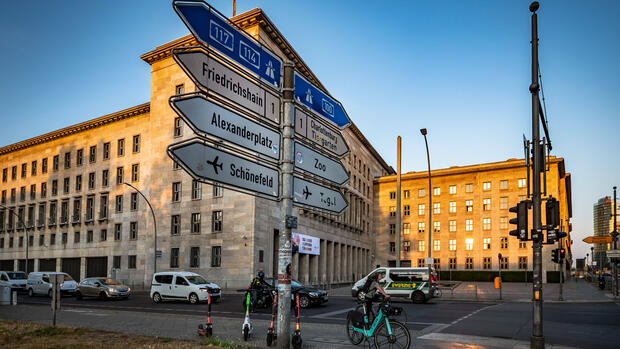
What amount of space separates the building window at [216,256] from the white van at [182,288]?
43.4 ft

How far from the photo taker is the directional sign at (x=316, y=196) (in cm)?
823

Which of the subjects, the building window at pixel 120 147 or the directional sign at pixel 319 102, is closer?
the directional sign at pixel 319 102

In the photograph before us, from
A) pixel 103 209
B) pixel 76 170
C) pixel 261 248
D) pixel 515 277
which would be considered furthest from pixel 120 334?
pixel 515 277

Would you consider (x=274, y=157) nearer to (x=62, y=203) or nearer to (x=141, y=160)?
(x=141, y=160)

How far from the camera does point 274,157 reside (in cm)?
791

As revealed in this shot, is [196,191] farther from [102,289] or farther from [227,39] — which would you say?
[227,39]

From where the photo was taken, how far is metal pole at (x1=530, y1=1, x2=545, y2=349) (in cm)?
1116

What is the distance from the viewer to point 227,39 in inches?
269

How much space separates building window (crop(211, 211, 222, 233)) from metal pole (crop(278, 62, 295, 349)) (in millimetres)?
34260

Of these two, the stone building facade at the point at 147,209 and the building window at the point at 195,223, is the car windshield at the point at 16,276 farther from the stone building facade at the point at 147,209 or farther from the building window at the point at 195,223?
the building window at the point at 195,223

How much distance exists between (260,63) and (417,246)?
69.3m

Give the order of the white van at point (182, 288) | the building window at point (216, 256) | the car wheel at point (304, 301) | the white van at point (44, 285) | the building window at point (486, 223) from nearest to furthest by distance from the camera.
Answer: the car wheel at point (304, 301), the white van at point (182, 288), the white van at point (44, 285), the building window at point (216, 256), the building window at point (486, 223)

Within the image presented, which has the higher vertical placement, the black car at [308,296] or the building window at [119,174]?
the building window at [119,174]

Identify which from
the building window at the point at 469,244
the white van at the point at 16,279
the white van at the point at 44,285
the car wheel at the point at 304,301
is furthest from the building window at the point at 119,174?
the building window at the point at 469,244
